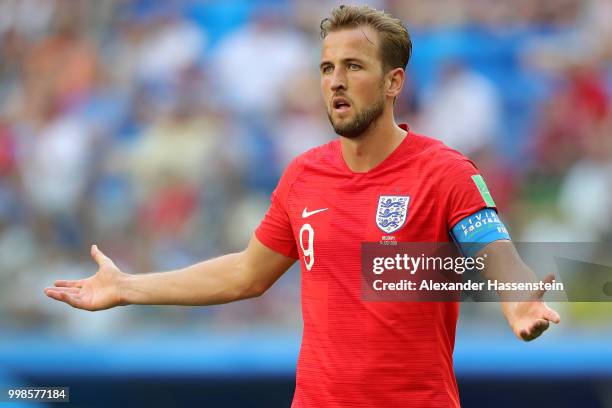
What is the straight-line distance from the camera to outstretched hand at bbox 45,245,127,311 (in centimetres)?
476

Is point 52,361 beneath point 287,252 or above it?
above

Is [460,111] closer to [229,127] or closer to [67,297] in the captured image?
A: [229,127]

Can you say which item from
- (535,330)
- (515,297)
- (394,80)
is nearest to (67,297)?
(394,80)

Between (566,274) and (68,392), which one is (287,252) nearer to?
(566,274)

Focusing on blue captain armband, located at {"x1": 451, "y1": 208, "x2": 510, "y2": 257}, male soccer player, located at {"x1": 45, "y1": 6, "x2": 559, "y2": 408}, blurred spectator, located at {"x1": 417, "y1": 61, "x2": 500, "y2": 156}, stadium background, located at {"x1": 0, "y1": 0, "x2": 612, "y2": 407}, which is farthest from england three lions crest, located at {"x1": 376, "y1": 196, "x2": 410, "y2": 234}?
blurred spectator, located at {"x1": 417, "y1": 61, "x2": 500, "y2": 156}

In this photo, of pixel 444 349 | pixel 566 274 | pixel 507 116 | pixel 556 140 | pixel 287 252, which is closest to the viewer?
pixel 444 349

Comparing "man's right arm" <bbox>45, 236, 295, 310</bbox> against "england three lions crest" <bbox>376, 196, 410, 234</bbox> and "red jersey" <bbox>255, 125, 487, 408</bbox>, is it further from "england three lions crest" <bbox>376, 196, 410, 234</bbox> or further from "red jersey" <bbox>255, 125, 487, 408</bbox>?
"england three lions crest" <bbox>376, 196, 410, 234</bbox>

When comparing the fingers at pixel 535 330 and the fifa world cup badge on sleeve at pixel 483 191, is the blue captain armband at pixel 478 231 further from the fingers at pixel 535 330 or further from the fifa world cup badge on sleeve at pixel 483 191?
the fingers at pixel 535 330

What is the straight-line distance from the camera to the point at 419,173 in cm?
431

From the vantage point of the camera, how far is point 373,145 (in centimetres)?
446

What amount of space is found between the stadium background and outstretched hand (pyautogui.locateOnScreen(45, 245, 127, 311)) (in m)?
2.86

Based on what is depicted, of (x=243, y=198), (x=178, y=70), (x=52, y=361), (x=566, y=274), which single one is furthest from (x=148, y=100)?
(x=566, y=274)

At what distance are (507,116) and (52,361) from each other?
15.2ft

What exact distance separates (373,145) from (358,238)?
1.29 feet
